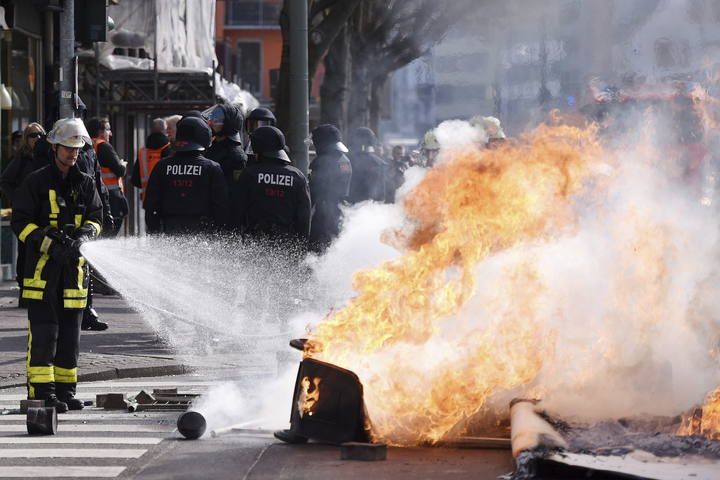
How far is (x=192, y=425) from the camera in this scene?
8281 mm

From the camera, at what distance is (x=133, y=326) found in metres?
14.6

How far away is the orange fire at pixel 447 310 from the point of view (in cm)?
802

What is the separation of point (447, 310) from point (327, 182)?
5399 millimetres

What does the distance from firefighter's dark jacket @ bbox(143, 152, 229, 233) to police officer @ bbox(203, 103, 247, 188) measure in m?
0.55

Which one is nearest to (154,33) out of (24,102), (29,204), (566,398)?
(24,102)

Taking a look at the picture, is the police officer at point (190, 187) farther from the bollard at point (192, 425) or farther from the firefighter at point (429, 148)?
the firefighter at point (429, 148)

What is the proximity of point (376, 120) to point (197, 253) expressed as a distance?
29.8 m

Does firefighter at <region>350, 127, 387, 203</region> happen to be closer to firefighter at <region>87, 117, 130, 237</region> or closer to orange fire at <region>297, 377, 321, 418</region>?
firefighter at <region>87, 117, 130, 237</region>

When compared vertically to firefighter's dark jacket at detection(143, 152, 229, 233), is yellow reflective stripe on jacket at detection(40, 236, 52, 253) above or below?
below

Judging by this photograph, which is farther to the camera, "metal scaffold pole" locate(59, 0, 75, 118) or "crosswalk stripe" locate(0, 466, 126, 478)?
"metal scaffold pole" locate(59, 0, 75, 118)

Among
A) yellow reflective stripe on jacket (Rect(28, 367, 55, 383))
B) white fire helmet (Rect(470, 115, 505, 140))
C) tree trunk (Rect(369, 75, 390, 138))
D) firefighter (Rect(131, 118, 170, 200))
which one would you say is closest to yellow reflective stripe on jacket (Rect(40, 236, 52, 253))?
yellow reflective stripe on jacket (Rect(28, 367, 55, 383))

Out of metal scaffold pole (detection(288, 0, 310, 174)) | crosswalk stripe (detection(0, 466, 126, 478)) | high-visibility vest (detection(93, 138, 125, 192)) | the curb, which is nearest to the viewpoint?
crosswalk stripe (detection(0, 466, 126, 478))

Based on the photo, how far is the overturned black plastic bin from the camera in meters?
7.85

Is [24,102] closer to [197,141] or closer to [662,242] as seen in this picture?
[197,141]
